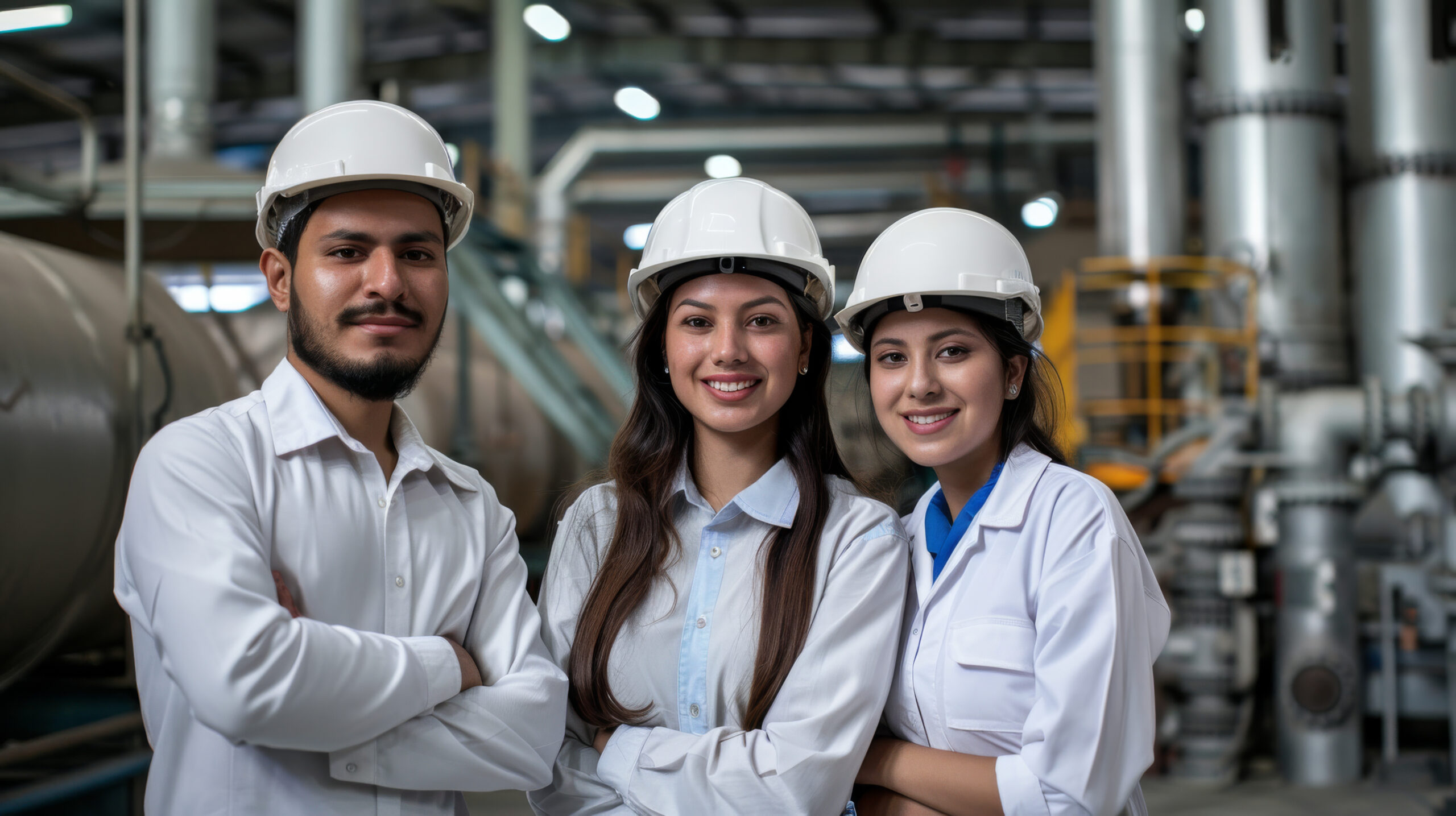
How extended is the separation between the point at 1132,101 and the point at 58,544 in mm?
6522

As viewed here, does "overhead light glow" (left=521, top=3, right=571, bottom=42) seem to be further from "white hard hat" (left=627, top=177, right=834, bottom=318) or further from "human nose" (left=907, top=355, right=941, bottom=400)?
"human nose" (left=907, top=355, right=941, bottom=400)

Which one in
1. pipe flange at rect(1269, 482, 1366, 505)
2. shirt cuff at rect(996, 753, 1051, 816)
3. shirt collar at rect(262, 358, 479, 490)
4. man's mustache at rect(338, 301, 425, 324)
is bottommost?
shirt cuff at rect(996, 753, 1051, 816)

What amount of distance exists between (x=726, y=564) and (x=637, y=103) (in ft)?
43.3

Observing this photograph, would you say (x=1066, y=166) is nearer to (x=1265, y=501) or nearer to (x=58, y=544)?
(x=1265, y=501)

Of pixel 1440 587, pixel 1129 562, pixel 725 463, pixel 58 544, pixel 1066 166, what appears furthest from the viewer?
pixel 1066 166

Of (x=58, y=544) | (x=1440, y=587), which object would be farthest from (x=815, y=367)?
(x=1440, y=587)

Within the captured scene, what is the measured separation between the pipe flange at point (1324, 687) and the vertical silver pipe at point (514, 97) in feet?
25.3

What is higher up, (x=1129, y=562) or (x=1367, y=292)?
(x=1367, y=292)

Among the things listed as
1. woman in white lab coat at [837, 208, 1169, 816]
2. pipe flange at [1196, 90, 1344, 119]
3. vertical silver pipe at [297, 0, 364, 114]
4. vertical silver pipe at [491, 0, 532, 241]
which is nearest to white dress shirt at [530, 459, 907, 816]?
woman in white lab coat at [837, 208, 1169, 816]

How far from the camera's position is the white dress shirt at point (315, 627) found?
154cm

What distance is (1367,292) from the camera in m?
6.90

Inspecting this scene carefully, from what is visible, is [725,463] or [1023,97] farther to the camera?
[1023,97]

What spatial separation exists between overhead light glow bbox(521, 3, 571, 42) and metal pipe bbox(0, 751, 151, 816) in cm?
978

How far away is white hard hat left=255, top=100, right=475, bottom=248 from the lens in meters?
1.83
